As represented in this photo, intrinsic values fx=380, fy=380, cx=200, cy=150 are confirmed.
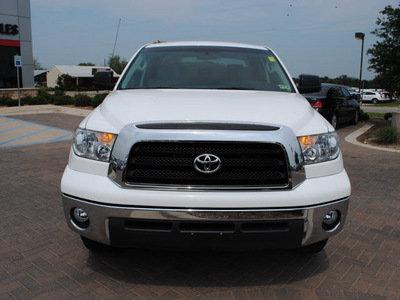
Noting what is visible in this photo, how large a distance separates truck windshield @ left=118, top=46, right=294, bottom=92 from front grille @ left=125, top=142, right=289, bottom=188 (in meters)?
1.48

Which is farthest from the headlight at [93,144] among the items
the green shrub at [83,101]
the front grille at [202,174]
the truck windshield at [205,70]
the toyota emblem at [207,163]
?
the green shrub at [83,101]

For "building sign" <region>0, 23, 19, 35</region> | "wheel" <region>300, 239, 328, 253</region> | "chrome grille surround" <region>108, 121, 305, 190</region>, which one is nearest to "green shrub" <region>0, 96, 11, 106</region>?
"building sign" <region>0, 23, 19, 35</region>

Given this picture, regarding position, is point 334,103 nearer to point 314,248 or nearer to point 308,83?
point 308,83

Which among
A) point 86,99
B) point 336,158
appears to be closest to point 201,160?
point 336,158

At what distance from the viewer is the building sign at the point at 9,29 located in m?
25.5

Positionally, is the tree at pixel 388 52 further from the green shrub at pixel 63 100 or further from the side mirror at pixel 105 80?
the green shrub at pixel 63 100

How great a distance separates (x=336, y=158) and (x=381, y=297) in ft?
3.60

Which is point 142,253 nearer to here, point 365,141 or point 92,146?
point 92,146

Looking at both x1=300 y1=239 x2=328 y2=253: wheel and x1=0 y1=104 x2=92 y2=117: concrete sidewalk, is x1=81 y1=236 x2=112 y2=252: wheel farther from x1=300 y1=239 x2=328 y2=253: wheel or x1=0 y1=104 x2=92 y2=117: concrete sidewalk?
x1=0 y1=104 x2=92 y2=117: concrete sidewalk

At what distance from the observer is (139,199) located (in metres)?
2.52

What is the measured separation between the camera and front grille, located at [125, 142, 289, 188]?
259 cm

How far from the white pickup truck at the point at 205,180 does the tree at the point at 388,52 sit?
1111 centimetres

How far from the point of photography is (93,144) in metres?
2.82

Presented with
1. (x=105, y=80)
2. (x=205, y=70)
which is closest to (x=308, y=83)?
(x=205, y=70)
